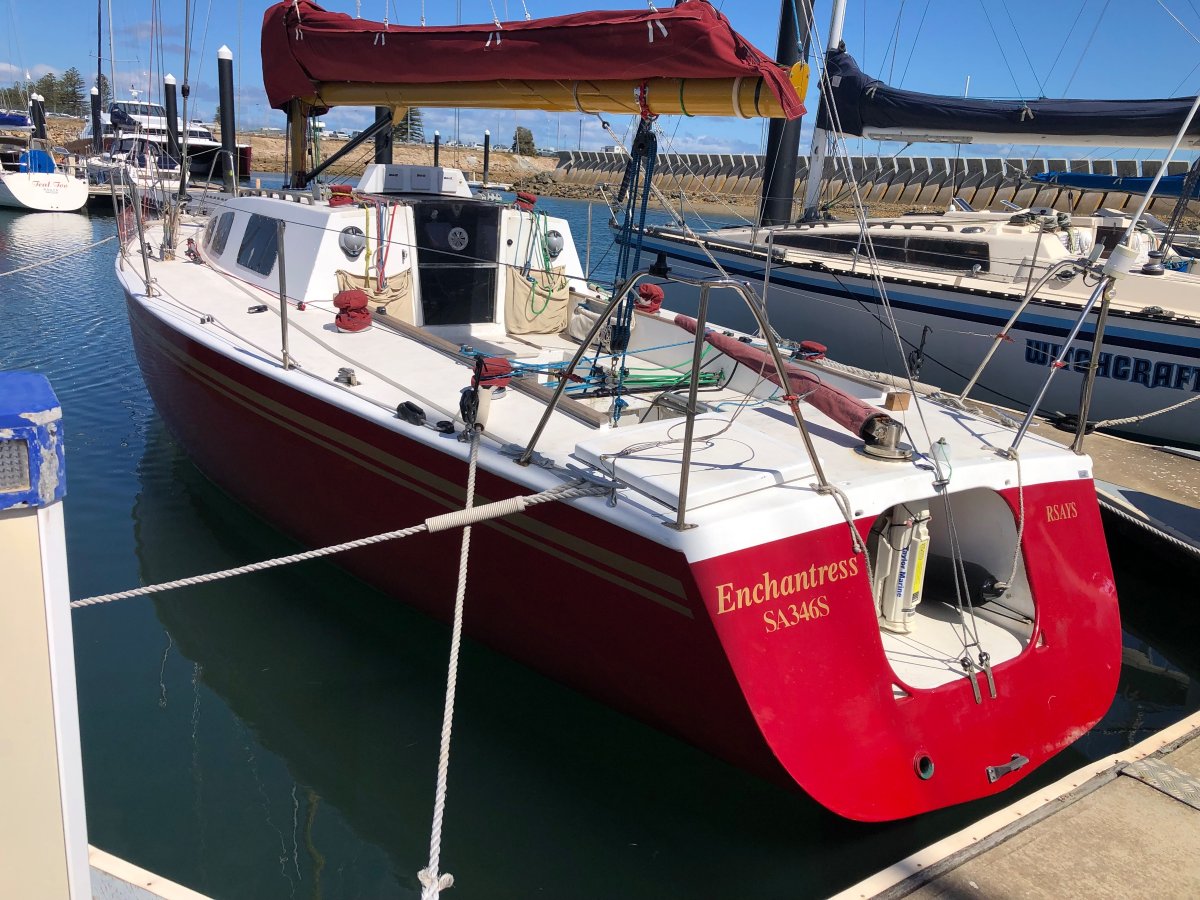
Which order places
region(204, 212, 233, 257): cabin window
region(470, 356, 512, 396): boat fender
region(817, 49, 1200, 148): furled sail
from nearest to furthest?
region(470, 356, 512, 396): boat fender → region(204, 212, 233, 257): cabin window → region(817, 49, 1200, 148): furled sail

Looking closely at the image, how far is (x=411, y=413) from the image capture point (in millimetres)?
4508

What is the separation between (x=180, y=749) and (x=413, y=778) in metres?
1.19

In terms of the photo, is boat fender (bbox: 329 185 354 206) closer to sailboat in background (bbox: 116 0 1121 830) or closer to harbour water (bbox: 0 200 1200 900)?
sailboat in background (bbox: 116 0 1121 830)

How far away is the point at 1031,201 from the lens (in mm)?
32219

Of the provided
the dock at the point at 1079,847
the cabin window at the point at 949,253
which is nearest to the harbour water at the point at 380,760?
the dock at the point at 1079,847

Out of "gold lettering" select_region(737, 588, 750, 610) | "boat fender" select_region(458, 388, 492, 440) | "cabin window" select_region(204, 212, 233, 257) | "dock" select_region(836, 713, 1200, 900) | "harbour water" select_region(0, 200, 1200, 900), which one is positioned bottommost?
"harbour water" select_region(0, 200, 1200, 900)

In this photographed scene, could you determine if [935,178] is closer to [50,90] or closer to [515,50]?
[515,50]

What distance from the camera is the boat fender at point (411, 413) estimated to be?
448cm

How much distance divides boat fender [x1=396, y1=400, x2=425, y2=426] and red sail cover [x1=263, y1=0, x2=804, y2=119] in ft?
6.77

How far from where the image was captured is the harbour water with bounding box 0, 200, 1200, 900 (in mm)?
3885

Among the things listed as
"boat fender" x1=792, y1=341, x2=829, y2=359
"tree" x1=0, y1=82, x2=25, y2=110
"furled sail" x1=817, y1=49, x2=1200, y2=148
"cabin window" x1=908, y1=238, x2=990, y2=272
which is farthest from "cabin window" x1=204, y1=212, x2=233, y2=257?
"tree" x1=0, y1=82, x2=25, y2=110

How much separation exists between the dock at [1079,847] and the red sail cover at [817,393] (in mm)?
1687

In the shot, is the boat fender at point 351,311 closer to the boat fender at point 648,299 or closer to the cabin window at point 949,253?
the boat fender at point 648,299

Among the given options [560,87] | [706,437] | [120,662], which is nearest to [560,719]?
[706,437]
